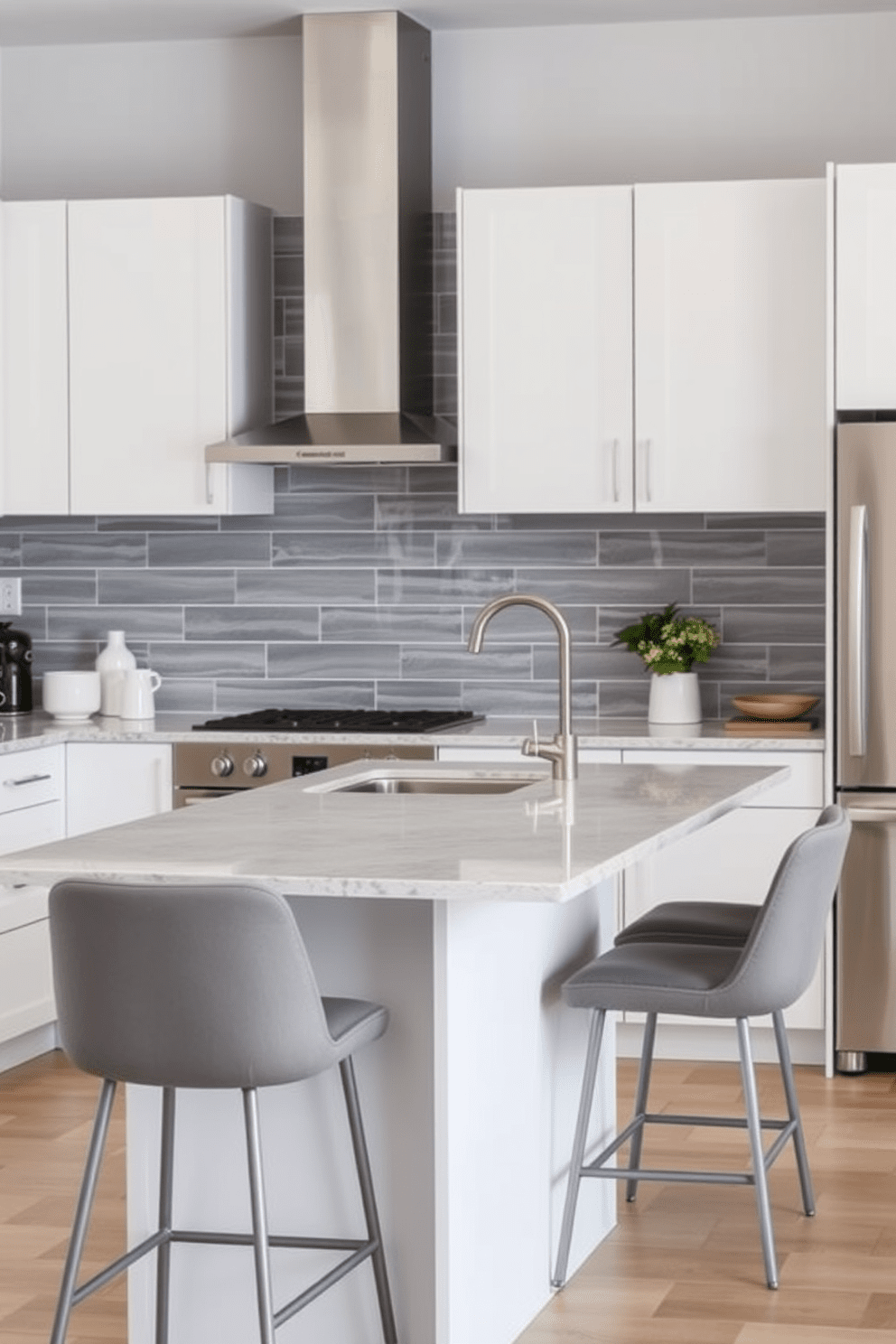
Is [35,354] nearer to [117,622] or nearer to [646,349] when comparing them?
[117,622]

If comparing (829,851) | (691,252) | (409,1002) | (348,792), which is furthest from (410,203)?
(409,1002)

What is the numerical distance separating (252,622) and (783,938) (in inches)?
116

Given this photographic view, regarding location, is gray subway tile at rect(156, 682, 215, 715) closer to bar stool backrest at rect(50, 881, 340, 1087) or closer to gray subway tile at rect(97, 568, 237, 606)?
gray subway tile at rect(97, 568, 237, 606)

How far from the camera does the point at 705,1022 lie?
19.0ft

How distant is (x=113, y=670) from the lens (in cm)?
626

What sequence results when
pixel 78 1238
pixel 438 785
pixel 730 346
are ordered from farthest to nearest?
pixel 730 346
pixel 438 785
pixel 78 1238

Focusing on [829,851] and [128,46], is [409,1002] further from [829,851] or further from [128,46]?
[128,46]

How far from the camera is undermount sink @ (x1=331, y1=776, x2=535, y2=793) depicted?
14.6 ft

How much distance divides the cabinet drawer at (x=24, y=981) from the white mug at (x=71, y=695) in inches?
25.2

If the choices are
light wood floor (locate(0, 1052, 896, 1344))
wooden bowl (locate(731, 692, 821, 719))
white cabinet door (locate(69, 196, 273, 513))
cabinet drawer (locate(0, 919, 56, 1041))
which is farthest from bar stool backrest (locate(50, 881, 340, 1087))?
white cabinet door (locate(69, 196, 273, 513))

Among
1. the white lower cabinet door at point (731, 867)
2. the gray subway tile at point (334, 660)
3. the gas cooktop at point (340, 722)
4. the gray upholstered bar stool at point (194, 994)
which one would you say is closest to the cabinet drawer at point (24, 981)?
the gas cooktop at point (340, 722)

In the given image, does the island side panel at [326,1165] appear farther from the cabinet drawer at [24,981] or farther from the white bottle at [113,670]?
the white bottle at [113,670]

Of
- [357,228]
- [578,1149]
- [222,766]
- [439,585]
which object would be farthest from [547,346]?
[578,1149]

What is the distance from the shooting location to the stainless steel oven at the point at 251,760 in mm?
5711
